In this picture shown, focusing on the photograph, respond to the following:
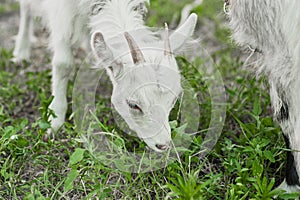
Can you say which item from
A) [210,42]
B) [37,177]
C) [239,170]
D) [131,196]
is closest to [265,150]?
[239,170]

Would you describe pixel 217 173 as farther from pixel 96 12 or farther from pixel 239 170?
pixel 96 12

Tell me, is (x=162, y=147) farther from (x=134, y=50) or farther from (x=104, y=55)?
(x=104, y=55)

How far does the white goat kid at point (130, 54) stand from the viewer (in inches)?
126

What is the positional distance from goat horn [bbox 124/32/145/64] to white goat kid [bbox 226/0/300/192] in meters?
0.54

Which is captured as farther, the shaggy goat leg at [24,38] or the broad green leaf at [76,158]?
the shaggy goat leg at [24,38]

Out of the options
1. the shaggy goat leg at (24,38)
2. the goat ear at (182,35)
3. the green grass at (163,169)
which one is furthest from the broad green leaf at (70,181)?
the shaggy goat leg at (24,38)

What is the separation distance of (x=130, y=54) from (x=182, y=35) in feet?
1.27

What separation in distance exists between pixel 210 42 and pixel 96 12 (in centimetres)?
260

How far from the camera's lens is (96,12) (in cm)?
368

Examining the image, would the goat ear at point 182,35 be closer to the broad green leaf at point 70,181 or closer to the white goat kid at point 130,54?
the white goat kid at point 130,54

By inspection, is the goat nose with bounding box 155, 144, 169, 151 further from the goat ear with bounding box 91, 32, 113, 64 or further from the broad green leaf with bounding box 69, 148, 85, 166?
the goat ear with bounding box 91, 32, 113, 64

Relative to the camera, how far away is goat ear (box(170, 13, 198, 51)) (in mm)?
3496

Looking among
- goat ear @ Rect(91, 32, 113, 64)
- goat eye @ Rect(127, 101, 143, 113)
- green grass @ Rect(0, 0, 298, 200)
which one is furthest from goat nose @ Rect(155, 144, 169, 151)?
goat ear @ Rect(91, 32, 113, 64)

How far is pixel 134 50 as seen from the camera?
323cm
